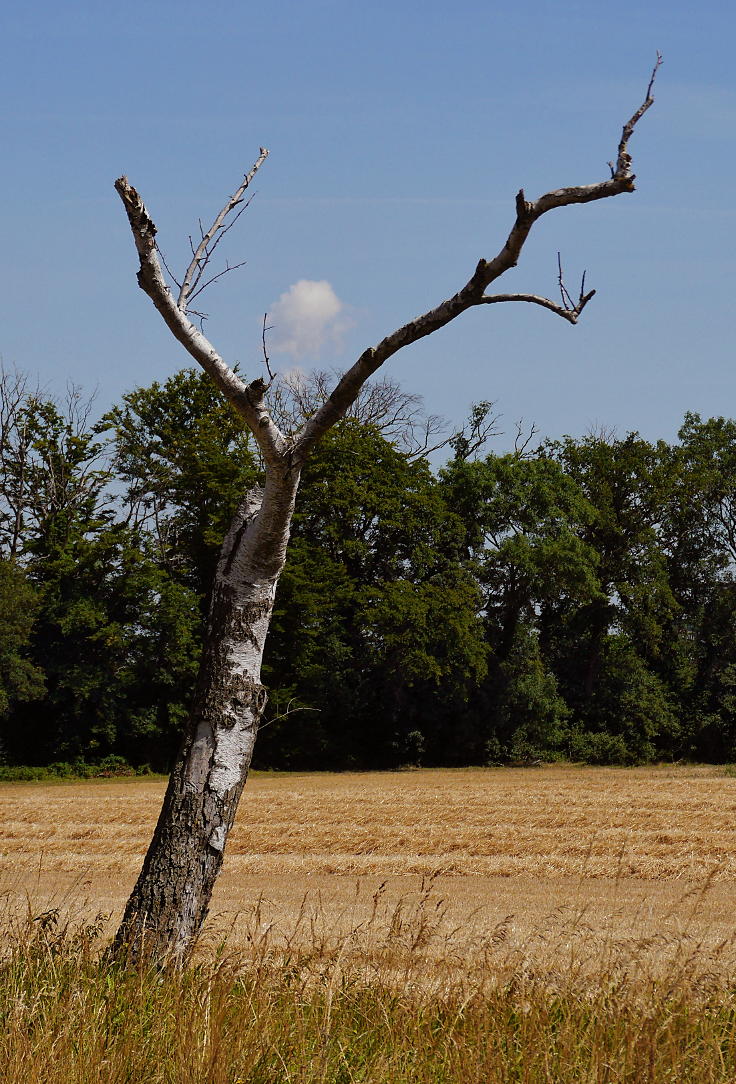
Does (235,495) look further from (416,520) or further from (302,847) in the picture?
(302,847)

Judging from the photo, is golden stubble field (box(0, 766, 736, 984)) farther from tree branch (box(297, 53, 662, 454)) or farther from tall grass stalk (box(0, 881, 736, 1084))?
tree branch (box(297, 53, 662, 454))

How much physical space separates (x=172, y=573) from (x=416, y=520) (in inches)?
384

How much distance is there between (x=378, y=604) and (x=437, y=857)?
22731 millimetres

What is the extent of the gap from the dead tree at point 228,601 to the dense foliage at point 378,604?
30.8 m

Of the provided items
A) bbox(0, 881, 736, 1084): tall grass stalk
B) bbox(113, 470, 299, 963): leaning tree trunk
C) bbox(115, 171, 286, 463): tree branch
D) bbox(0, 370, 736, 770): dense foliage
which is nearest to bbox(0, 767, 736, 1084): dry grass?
bbox(0, 881, 736, 1084): tall grass stalk

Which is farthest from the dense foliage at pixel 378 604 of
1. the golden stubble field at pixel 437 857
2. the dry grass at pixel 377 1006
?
the dry grass at pixel 377 1006

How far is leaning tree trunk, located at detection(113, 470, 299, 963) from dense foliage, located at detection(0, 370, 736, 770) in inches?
1210

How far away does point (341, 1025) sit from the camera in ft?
15.5

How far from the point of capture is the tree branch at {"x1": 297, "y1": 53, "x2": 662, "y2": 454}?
5.31 meters

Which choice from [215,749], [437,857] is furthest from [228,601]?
[437,857]

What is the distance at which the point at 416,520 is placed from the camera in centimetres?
4138

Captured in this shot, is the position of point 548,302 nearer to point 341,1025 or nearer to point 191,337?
point 191,337

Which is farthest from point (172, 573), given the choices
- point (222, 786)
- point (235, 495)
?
point (222, 786)

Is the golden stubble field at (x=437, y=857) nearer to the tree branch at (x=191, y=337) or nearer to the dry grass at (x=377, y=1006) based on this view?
the dry grass at (x=377, y=1006)
